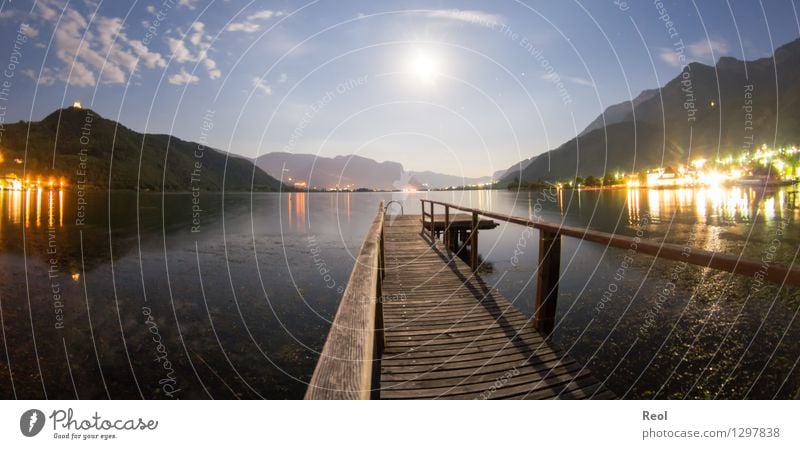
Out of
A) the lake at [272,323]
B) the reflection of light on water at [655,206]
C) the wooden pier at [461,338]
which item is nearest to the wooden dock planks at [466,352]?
the wooden pier at [461,338]

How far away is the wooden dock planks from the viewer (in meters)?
3.75

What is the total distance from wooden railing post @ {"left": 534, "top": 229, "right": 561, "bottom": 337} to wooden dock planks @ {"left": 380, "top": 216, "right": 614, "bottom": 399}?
0.21 metres

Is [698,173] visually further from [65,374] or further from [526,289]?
[65,374]

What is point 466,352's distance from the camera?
4625mm

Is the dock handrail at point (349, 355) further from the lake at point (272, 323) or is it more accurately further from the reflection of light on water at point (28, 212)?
the reflection of light on water at point (28, 212)

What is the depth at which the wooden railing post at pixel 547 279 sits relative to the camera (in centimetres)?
464

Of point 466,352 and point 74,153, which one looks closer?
point 466,352

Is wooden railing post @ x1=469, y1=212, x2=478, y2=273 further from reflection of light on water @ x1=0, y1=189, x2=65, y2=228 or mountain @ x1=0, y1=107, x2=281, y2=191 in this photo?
mountain @ x1=0, y1=107, x2=281, y2=191

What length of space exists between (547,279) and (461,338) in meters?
1.45

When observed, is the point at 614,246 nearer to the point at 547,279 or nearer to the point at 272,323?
the point at 547,279

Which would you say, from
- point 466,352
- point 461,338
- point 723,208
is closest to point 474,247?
point 461,338

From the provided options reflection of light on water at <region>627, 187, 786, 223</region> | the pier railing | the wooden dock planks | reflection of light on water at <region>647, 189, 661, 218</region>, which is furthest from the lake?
reflection of light on water at <region>647, 189, 661, 218</region>

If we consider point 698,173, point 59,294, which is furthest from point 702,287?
point 698,173
